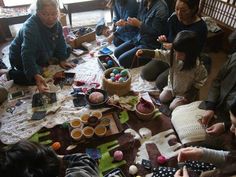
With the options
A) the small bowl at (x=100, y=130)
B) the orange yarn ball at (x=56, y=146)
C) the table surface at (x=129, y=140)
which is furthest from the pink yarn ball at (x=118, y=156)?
the orange yarn ball at (x=56, y=146)

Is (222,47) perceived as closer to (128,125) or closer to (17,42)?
(128,125)

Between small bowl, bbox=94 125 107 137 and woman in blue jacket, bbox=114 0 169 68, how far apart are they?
876mm

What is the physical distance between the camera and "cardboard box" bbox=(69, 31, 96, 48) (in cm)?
257

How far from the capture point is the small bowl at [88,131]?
1581mm

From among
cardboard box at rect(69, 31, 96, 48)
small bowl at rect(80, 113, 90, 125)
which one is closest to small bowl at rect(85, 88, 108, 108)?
small bowl at rect(80, 113, 90, 125)

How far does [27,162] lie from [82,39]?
208 centimetres

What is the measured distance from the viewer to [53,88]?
204 cm

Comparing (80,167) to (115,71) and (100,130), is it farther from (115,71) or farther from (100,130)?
(115,71)

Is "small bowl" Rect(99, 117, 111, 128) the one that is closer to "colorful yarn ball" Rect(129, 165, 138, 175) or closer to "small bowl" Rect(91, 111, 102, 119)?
"small bowl" Rect(91, 111, 102, 119)

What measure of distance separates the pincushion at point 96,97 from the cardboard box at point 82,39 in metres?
0.95

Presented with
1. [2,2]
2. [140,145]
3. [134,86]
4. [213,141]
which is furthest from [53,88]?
[2,2]

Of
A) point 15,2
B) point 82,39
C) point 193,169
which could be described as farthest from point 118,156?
point 15,2

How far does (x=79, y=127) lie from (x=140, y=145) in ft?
1.50

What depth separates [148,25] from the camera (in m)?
2.19
